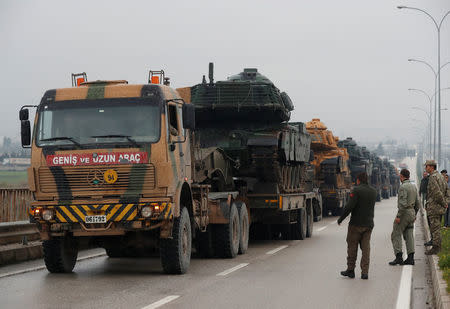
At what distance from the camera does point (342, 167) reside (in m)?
36.5

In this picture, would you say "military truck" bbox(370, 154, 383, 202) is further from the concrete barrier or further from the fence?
the concrete barrier

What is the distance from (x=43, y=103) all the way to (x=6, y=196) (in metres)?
6.43

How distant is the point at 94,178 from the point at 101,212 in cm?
51

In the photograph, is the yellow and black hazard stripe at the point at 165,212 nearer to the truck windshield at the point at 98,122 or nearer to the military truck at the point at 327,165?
the truck windshield at the point at 98,122

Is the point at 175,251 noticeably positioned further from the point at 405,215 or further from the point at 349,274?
the point at 405,215

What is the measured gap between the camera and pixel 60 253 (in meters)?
13.1

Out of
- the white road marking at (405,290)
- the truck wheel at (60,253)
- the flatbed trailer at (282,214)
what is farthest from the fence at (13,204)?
the white road marking at (405,290)

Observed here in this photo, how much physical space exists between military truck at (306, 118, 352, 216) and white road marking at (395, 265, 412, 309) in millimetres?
20549

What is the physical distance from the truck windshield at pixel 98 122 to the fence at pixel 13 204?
6.35 metres

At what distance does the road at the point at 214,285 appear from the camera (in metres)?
10.1

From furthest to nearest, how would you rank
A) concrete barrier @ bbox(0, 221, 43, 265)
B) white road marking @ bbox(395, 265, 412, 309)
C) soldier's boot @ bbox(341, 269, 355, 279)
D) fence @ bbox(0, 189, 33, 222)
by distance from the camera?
fence @ bbox(0, 189, 33, 222) → concrete barrier @ bbox(0, 221, 43, 265) → soldier's boot @ bbox(341, 269, 355, 279) → white road marking @ bbox(395, 265, 412, 309)

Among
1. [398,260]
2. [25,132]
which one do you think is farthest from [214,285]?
[398,260]

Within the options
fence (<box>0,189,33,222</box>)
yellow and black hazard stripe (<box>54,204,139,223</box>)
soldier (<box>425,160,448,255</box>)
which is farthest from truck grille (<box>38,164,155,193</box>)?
fence (<box>0,189,33,222</box>)

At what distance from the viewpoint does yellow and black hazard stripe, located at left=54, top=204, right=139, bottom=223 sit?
12.2 metres
